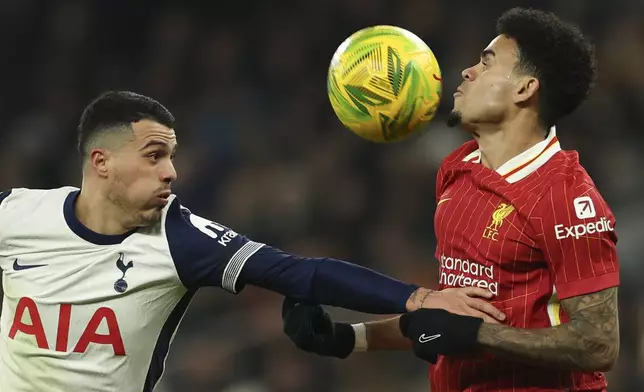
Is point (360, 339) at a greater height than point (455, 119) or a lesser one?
lesser

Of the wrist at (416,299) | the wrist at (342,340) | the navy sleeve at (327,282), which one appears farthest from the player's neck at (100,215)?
the wrist at (416,299)

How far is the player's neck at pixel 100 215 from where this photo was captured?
402 centimetres

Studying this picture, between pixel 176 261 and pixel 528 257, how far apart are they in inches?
48.3

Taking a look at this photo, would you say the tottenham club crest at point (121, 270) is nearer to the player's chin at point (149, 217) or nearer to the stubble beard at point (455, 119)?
the player's chin at point (149, 217)

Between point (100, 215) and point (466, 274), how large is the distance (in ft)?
4.44

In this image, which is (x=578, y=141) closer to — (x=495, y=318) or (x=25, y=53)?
(x=495, y=318)

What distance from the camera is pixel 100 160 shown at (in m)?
4.06

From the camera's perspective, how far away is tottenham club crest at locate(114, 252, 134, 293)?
3916 mm

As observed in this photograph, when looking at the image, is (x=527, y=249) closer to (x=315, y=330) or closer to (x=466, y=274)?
(x=466, y=274)

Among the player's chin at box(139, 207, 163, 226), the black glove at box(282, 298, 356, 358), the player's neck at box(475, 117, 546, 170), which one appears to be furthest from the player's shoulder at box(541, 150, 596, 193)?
the player's chin at box(139, 207, 163, 226)

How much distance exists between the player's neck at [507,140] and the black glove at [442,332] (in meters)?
0.62

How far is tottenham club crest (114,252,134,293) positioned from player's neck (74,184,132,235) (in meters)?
0.11

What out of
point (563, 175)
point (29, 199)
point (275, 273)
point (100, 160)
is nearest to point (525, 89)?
point (563, 175)

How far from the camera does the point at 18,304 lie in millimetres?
4020
